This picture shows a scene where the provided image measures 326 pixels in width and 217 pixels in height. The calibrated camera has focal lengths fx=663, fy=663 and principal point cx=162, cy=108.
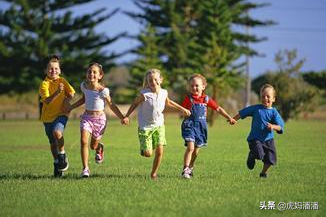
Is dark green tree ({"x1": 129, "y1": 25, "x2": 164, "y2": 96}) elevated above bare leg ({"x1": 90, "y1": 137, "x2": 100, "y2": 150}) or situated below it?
above

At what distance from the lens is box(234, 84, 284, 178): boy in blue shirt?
10.7 metres

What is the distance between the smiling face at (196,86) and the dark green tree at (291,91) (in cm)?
3889

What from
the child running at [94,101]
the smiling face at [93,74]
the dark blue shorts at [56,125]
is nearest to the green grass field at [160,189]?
the dark blue shorts at [56,125]

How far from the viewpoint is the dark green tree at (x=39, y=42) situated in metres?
53.6

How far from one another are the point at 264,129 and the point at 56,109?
137 inches

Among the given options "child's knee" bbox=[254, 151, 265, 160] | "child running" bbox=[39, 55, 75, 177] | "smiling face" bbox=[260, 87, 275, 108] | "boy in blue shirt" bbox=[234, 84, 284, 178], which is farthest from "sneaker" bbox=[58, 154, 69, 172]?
"smiling face" bbox=[260, 87, 275, 108]

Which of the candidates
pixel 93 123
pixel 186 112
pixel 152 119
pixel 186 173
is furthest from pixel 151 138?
pixel 93 123

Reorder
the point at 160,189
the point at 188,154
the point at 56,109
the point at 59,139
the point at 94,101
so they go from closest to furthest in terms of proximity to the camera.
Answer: the point at 160,189 → the point at 188,154 → the point at 94,101 → the point at 59,139 → the point at 56,109

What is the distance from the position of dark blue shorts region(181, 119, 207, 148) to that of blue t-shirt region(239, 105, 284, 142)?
708 millimetres

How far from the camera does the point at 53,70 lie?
36.9 ft

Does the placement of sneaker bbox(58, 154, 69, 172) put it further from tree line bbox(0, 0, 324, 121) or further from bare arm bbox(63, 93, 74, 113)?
tree line bbox(0, 0, 324, 121)

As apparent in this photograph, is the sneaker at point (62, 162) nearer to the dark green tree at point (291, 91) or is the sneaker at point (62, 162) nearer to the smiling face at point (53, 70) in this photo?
the smiling face at point (53, 70)

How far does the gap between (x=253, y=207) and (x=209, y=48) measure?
1934 inches

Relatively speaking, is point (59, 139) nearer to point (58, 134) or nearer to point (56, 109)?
point (58, 134)
